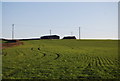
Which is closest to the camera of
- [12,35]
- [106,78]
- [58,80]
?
[58,80]

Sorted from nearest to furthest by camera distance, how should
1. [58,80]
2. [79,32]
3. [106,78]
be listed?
[58,80] < [106,78] < [79,32]

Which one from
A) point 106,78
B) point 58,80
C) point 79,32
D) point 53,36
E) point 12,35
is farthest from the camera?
point 53,36

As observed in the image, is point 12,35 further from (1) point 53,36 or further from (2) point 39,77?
(2) point 39,77

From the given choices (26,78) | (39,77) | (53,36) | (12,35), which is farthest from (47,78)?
(53,36)

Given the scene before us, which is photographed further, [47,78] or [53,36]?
[53,36]

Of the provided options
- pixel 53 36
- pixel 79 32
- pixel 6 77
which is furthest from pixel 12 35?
pixel 6 77

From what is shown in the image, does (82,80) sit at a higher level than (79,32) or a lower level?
lower

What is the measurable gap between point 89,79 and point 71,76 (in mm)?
1827

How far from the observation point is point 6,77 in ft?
50.5

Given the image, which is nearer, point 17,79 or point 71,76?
point 17,79

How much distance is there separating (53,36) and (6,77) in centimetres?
14307

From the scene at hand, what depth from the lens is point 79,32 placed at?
403 feet

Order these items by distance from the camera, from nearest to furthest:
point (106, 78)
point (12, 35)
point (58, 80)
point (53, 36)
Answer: point (58, 80)
point (106, 78)
point (12, 35)
point (53, 36)

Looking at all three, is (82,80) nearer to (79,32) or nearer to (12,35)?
(12,35)
